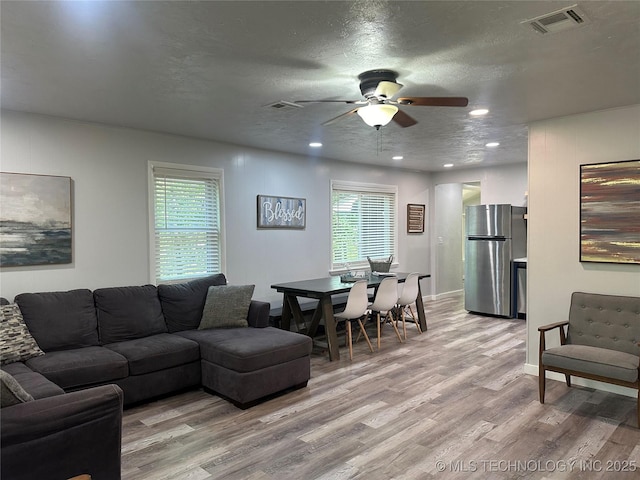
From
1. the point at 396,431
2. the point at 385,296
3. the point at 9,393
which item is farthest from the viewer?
the point at 385,296

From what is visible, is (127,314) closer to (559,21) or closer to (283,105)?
(283,105)

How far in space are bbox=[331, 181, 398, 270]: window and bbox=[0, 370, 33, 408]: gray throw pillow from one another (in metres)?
4.85

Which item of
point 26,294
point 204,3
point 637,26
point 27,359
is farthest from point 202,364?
point 637,26

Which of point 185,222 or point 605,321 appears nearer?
point 605,321

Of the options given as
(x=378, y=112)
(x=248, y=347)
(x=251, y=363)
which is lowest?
(x=251, y=363)

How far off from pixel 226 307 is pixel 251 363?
102cm

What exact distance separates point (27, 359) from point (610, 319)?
15.4 ft

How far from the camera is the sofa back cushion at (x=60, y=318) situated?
11.5 ft

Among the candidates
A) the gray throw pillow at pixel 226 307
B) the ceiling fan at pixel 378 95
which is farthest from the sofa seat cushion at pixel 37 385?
the ceiling fan at pixel 378 95

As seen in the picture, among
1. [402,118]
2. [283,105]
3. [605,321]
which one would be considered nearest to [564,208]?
[605,321]

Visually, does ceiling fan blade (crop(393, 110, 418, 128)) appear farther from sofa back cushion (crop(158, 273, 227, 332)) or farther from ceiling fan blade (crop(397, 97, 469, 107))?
sofa back cushion (crop(158, 273, 227, 332))

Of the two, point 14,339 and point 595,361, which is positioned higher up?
point 14,339

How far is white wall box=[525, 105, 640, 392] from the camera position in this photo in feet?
12.1

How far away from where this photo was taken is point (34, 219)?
3.74 m
